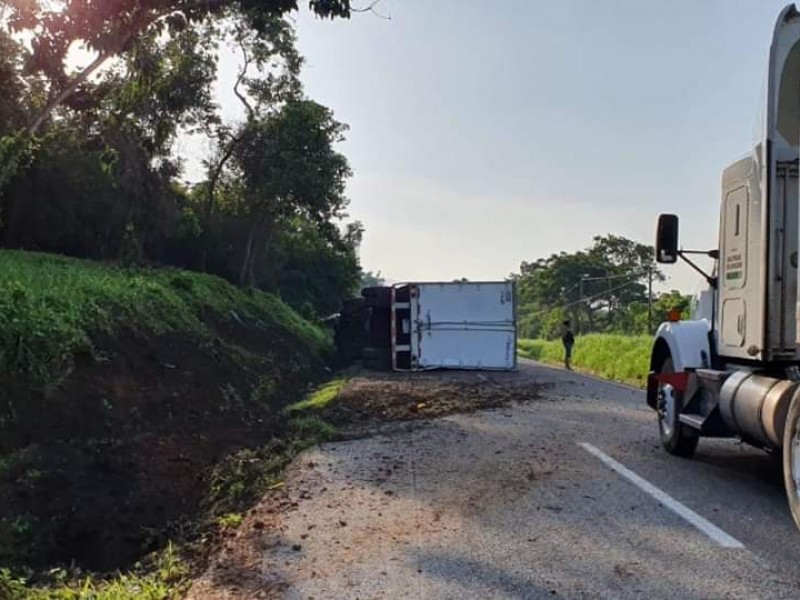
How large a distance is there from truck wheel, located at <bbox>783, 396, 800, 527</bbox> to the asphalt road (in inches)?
13.9

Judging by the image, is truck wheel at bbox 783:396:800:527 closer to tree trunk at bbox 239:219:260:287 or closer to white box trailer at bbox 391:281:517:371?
white box trailer at bbox 391:281:517:371

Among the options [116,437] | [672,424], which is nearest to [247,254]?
[116,437]

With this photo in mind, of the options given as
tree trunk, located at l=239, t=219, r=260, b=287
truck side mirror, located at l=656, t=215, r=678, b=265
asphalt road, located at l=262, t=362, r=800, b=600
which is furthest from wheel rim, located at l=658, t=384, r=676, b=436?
tree trunk, located at l=239, t=219, r=260, b=287

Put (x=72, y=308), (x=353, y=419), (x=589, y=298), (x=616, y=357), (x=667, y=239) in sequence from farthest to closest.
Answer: (x=589, y=298)
(x=616, y=357)
(x=353, y=419)
(x=72, y=308)
(x=667, y=239)

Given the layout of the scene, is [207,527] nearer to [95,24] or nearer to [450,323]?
[95,24]

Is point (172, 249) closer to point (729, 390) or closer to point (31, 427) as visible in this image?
point (31, 427)

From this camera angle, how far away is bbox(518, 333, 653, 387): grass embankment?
24.3 metres

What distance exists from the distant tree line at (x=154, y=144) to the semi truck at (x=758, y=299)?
18.4 ft

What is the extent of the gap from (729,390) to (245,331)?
54.4ft

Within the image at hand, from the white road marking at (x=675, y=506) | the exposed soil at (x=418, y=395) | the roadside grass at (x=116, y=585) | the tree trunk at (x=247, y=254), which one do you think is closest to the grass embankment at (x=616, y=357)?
the exposed soil at (x=418, y=395)

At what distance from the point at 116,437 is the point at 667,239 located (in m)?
6.53

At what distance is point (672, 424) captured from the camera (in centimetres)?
899

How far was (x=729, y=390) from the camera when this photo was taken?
7371 millimetres

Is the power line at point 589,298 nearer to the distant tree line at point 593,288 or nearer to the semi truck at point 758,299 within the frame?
the distant tree line at point 593,288
